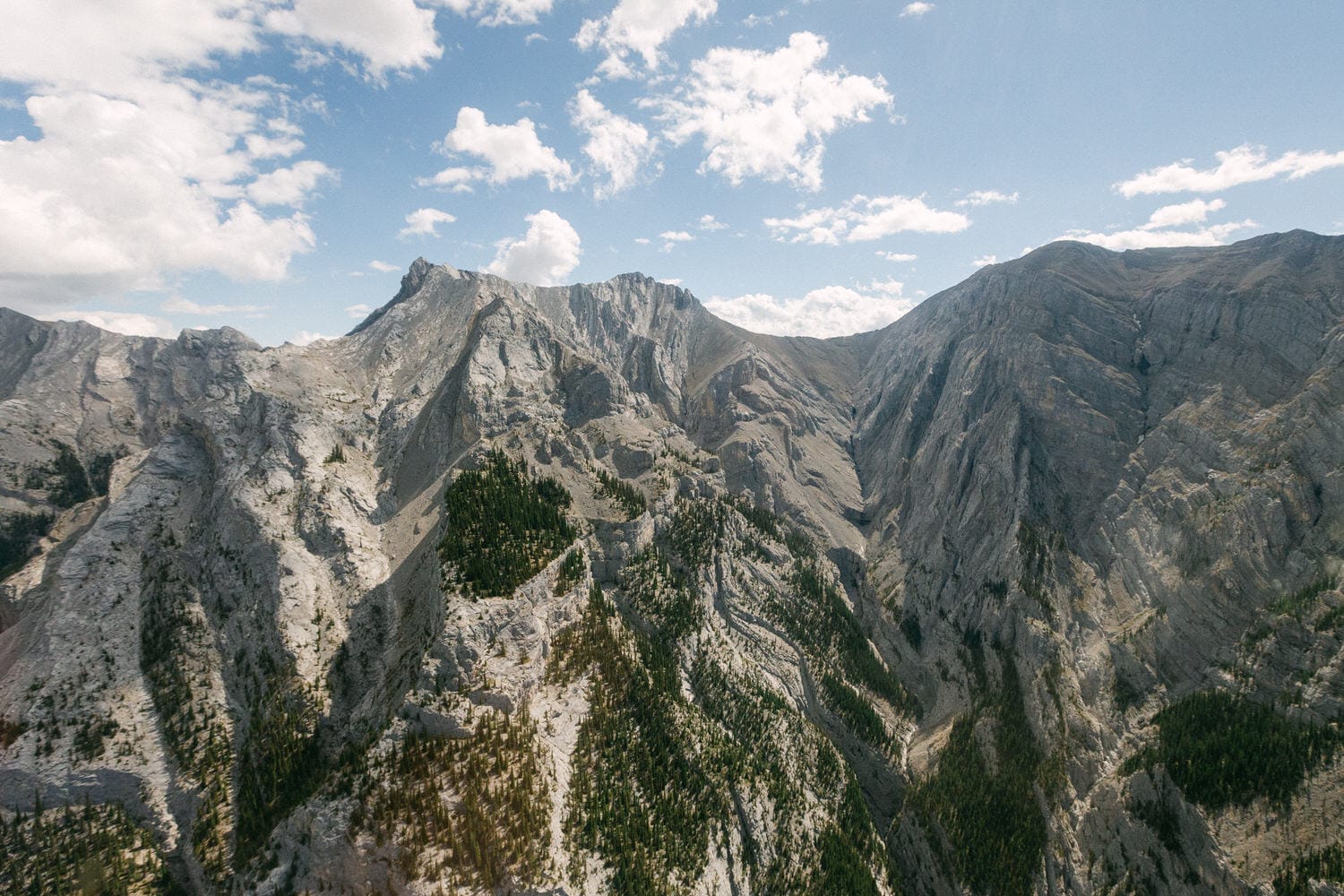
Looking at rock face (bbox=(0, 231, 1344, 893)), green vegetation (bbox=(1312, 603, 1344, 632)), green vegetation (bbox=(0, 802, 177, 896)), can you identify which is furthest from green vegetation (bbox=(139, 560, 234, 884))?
green vegetation (bbox=(1312, 603, 1344, 632))

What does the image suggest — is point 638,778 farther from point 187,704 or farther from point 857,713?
point 187,704

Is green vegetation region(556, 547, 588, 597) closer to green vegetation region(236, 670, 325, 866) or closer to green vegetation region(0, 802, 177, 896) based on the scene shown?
green vegetation region(236, 670, 325, 866)

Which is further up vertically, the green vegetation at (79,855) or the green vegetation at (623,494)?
the green vegetation at (623,494)

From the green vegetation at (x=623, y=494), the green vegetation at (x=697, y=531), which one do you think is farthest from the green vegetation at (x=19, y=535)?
the green vegetation at (x=697, y=531)

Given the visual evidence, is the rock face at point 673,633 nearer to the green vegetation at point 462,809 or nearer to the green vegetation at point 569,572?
the green vegetation at point 462,809

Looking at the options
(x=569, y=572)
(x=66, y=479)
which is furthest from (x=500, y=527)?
(x=66, y=479)

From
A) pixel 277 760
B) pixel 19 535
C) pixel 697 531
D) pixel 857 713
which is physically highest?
pixel 19 535
